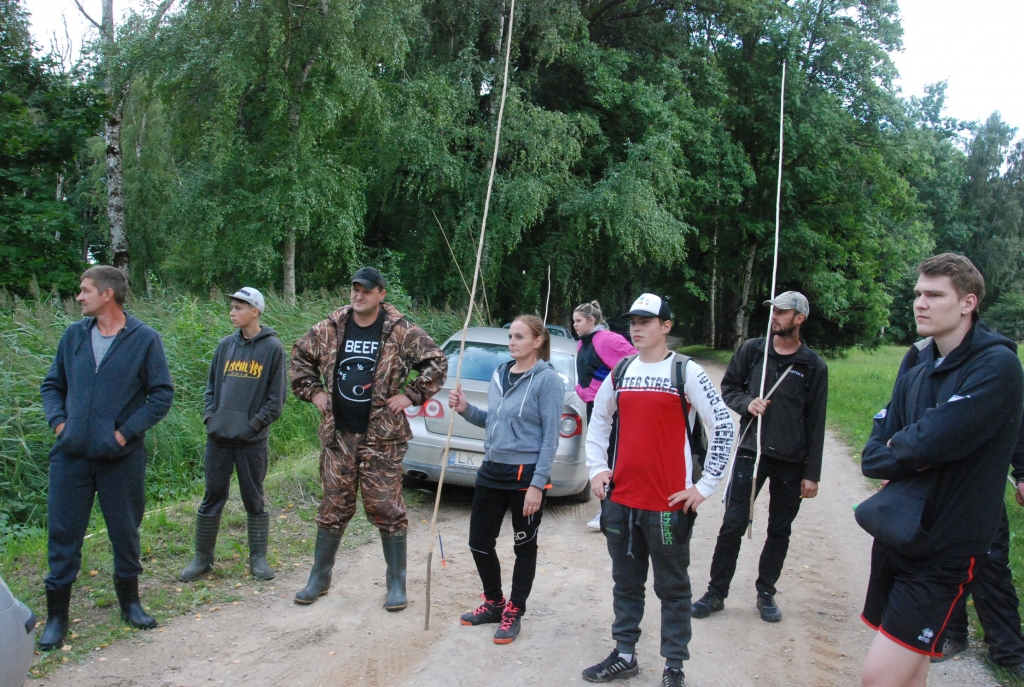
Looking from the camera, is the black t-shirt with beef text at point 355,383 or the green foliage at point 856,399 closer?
the black t-shirt with beef text at point 355,383

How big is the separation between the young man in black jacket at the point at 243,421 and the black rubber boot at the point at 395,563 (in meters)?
1.00

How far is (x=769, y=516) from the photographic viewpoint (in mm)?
4988

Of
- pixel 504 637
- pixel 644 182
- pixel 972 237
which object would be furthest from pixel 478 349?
pixel 972 237

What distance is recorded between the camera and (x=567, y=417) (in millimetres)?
7223

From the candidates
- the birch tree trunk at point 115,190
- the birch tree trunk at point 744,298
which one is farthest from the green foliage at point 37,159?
the birch tree trunk at point 744,298

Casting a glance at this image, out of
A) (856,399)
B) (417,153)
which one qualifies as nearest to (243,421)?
(417,153)

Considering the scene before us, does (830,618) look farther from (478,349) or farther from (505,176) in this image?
(505,176)

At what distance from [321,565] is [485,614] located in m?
1.14

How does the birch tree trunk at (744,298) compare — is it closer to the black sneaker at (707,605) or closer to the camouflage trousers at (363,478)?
the black sneaker at (707,605)

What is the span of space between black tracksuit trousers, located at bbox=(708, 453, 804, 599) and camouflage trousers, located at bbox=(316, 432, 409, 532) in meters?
2.04

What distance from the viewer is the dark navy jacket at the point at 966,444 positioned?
2.89 m

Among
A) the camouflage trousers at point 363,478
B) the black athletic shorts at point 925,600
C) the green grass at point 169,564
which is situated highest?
the black athletic shorts at point 925,600

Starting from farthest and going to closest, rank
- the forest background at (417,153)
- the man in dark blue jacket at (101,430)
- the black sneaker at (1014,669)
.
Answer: the forest background at (417,153) → the man in dark blue jacket at (101,430) → the black sneaker at (1014,669)

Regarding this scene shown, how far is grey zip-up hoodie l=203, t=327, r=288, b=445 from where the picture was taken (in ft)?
17.7
